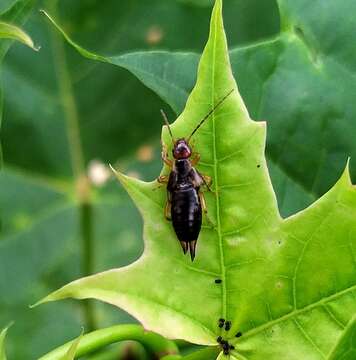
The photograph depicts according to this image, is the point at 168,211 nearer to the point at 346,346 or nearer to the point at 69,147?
the point at 346,346

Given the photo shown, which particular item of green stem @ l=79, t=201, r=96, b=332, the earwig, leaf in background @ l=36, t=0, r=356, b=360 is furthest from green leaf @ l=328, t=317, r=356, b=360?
green stem @ l=79, t=201, r=96, b=332

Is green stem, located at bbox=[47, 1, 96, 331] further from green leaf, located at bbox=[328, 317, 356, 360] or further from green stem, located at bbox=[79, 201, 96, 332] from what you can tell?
green leaf, located at bbox=[328, 317, 356, 360]

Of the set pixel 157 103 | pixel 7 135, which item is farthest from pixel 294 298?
pixel 7 135

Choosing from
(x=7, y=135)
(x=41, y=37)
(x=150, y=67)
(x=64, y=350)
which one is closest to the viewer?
(x=64, y=350)

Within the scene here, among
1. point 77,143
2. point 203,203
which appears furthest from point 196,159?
point 77,143

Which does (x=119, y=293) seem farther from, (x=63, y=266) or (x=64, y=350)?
(x=63, y=266)

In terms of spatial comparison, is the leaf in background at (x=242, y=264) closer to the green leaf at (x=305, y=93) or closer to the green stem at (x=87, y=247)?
the green leaf at (x=305, y=93)
